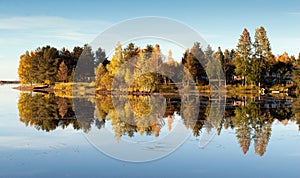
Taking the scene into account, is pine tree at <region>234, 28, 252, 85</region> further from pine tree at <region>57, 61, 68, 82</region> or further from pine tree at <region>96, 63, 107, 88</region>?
pine tree at <region>57, 61, 68, 82</region>

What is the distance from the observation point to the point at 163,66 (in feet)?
216

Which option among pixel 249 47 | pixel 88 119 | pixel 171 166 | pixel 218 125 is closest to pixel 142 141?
pixel 171 166

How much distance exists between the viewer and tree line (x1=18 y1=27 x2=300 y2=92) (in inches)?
2420

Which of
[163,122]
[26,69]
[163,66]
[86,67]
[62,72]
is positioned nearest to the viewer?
[163,122]

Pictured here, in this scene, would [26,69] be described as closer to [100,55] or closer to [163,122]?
[100,55]

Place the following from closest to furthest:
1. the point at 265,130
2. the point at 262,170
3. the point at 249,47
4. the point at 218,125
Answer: the point at 262,170, the point at 265,130, the point at 218,125, the point at 249,47

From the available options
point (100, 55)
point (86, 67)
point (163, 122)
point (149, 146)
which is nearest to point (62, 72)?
point (86, 67)

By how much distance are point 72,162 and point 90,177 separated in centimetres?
213

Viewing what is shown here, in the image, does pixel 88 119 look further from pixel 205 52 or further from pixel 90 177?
pixel 205 52

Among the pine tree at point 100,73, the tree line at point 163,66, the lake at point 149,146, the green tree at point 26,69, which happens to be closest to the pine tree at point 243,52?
the tree line at point 163,66

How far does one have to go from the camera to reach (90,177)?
12.0 meters

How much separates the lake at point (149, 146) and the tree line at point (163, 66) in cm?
3411

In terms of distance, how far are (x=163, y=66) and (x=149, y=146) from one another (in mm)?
49103

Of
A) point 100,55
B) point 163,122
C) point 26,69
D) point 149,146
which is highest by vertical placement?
point 100,55
